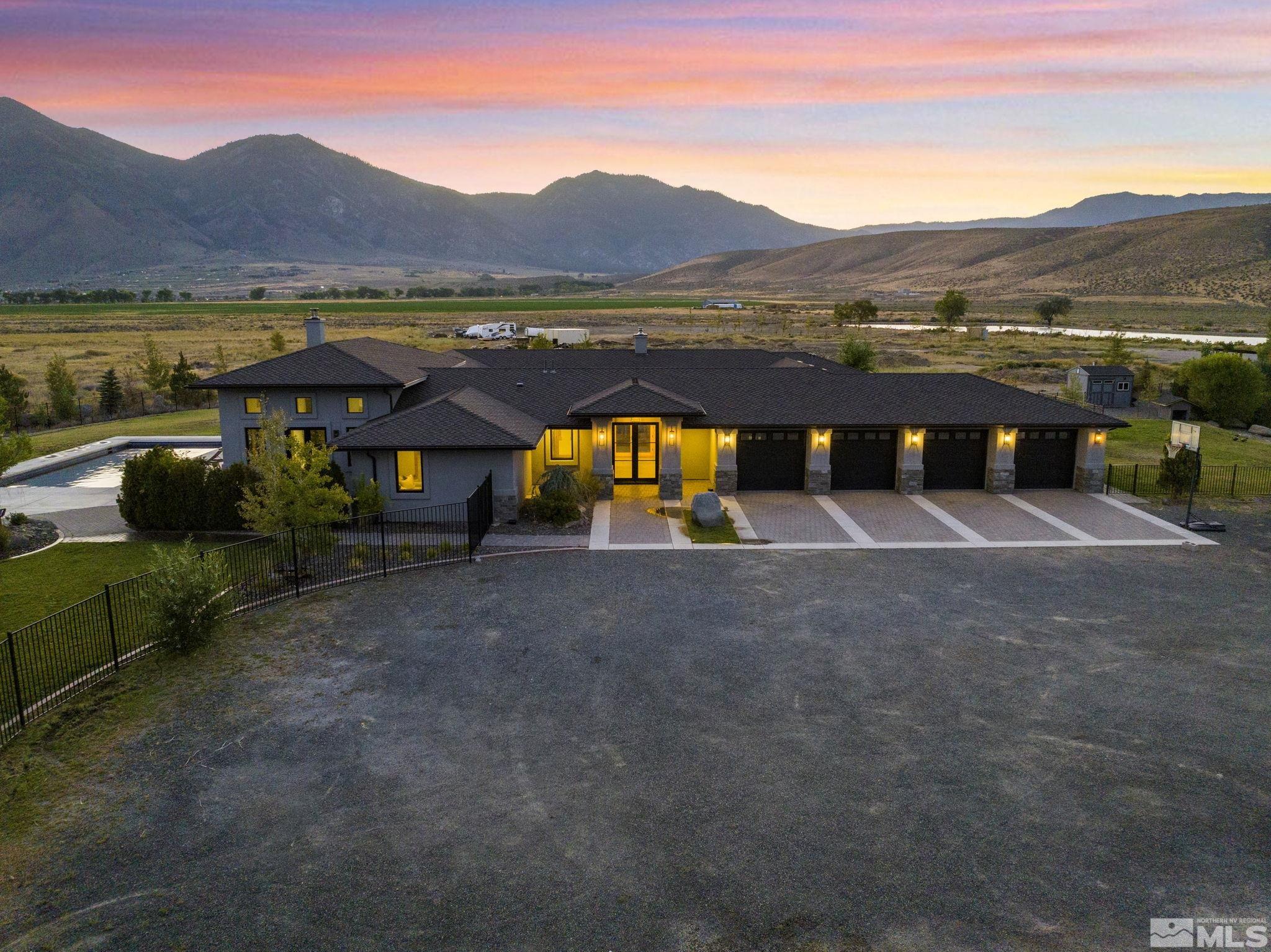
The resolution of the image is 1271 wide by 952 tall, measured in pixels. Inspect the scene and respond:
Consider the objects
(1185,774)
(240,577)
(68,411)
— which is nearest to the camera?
(1185,774)

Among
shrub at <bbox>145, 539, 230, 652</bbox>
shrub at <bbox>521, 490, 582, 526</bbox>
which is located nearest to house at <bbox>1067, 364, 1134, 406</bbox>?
shrub at <bbox>521, 490, 582, 526</bbox>

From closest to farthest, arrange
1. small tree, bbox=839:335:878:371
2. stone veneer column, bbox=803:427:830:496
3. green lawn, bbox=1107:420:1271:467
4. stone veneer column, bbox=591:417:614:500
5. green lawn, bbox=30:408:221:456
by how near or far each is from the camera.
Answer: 1. stone veneer column, bbox=591:417:614:500
2. stone veneer column, bbox=803:427:830:496
3. green lawn, bbox=1107:420:1271:467
4. green lawn, bbox=30:408:221:456
5. small tree, bbox=839:335:878:371

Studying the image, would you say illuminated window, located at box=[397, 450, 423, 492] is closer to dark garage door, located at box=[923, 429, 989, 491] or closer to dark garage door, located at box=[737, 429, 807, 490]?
dark garage door, located at box=[737, 429, 807, 490]

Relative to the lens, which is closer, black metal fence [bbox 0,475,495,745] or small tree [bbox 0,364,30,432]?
black metal fence [bbox 0,475,495,745]

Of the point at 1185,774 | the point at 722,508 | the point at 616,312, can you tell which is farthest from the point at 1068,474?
the point at 616,312

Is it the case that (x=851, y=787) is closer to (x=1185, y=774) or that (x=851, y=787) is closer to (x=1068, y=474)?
(x=1185, y=774)

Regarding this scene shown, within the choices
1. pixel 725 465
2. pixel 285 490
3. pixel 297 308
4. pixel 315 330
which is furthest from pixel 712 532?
pixel 297 308

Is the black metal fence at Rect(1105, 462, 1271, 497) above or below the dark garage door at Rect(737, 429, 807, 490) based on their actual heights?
below

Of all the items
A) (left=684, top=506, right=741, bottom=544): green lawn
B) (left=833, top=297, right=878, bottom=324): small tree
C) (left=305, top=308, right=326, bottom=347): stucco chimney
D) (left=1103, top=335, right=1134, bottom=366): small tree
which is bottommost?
(left=684, top=506, right=741, bottom=544): green lawn
